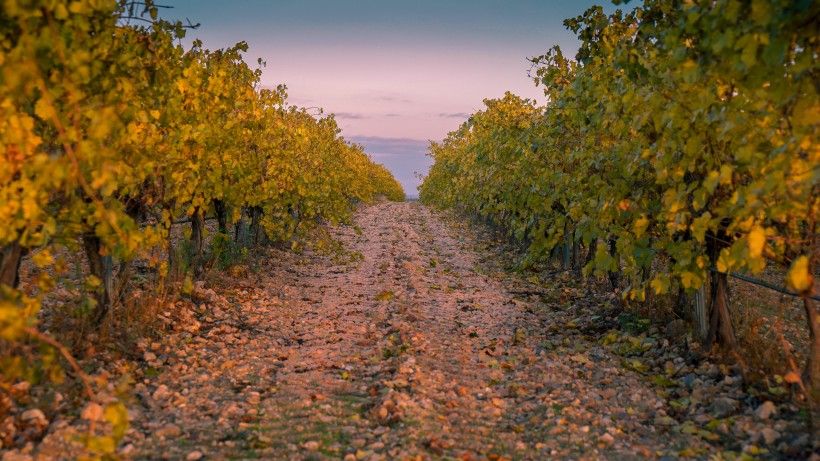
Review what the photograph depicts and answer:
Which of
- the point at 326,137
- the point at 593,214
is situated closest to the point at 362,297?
the point at 593,214

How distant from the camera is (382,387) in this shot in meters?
6.66

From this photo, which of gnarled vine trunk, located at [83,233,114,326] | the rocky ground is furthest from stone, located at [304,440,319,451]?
gnarled vine trunk, located at [83,233,114,326]

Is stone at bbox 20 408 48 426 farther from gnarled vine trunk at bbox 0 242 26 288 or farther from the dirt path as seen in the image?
gnarled vine trunk at bbox 0 242 26 288

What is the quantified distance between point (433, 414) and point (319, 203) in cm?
1334

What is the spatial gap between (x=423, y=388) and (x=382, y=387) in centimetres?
50

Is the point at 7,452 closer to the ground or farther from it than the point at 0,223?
closer to the ground

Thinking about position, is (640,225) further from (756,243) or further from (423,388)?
(423,388)

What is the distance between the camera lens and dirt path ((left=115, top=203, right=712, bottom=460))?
521cm

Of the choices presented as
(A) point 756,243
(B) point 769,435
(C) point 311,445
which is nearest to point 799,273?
(A) point 756,243

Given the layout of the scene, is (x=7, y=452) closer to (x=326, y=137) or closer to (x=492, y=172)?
(x=492, y=172)

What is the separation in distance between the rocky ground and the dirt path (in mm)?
26

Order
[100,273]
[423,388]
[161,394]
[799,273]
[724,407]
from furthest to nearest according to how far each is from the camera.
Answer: [100,273]
[423,388]
[161,394]
[724,407]
[799,273]

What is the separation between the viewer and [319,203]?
18.5 m

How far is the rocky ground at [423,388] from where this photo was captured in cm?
512
